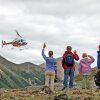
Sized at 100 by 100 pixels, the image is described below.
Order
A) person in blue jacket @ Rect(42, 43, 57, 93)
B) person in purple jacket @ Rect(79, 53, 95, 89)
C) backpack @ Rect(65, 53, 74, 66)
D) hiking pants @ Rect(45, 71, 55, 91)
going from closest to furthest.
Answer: person in blue jacket @ Rect(42, 43, 57, 93) → hiking pants @ Rect(45, 71, 55, 91) → backpack @ Rect(65, 53, 74, 66) → person in purple jacket @ Rect(79, 53, 95, 89)

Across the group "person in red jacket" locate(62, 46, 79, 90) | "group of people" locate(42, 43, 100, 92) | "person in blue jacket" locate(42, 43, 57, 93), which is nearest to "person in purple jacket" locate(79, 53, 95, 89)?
"group of people" locate(42, 43, 100, 92)

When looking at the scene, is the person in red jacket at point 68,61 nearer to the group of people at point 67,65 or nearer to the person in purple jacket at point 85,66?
the group of people at point 67,65

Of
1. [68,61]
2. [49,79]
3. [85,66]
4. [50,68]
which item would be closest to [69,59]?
[68,61]

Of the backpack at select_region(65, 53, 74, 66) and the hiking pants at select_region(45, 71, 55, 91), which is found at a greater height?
the backpack at select_region(65, 53, 74, 66)

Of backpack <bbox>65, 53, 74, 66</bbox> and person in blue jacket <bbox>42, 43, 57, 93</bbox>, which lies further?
backpack <bbox>65, 53, 74, 66</bbox>

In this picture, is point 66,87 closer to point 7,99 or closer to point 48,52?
point 48,52

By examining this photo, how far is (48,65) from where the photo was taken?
893 inches

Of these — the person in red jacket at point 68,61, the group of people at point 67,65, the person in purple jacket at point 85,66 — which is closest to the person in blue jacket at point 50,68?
the group of people at point 67,65

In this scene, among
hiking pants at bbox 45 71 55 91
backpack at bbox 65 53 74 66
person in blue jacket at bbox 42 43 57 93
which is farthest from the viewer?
backpack at bbox 65 53 74 66

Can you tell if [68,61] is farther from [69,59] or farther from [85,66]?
[85,66]

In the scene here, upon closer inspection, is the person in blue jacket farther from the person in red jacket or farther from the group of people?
the person in red jacket

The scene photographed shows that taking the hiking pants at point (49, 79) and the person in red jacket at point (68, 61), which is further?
the person in red jacket at point (68, 61)

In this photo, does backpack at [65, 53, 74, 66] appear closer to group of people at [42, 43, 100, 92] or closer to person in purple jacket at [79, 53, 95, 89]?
group of people at [42, 43, 100, 92]

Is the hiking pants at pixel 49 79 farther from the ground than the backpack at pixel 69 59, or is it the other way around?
the backpack at pixel 69 59
